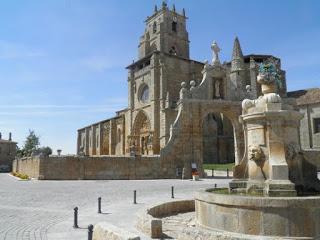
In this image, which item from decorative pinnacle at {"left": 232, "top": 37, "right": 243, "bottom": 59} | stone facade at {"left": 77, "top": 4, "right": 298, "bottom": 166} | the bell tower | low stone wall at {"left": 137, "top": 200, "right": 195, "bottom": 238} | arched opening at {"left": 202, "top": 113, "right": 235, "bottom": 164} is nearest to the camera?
low stone wall at {"left": 137, "top": 200, "right": 195, "bottom": 238}

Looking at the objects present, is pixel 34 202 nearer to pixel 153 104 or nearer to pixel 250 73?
pixel 153 104

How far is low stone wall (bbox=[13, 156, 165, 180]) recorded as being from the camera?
86.2 ft

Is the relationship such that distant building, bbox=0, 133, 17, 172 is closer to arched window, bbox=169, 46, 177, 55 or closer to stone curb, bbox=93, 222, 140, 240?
arched window, bbox=169, 46, 177, 55

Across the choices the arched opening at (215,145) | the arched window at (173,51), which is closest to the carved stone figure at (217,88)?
the arched opening at (215,145)

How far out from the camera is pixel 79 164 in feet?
87.2

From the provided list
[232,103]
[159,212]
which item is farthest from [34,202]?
[232,103]

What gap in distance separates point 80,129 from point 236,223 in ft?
224

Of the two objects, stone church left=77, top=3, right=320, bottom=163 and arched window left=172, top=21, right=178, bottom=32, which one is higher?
arched window left=172, top=21, right=178, bottom=32

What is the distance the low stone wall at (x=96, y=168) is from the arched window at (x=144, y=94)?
22099 mm

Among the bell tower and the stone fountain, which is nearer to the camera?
the stone fountain

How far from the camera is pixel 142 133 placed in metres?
49.1

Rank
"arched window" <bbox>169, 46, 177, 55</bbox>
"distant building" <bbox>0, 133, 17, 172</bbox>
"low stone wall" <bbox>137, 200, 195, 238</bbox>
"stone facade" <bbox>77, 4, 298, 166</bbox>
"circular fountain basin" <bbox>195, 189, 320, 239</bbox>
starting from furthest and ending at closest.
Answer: "distant building" <bbox>0, 133, 17, 172</bbox>, "arched window" <bbox>169, 46, 177, 55</bbox>, "stone facade" <bbox>77, 4, 298, 166</bbox>, "low stone wall" <bbox>137, 200, 195, 238</bbox>, "circular fountain basin" <bbox>195, 189, 320, 239</bbox>

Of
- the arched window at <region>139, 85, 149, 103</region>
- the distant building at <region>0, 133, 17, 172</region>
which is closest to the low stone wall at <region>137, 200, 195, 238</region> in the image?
the arched window at <region>139, 85, 149, 103</region>

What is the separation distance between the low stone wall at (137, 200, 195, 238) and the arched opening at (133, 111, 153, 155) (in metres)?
34.8
